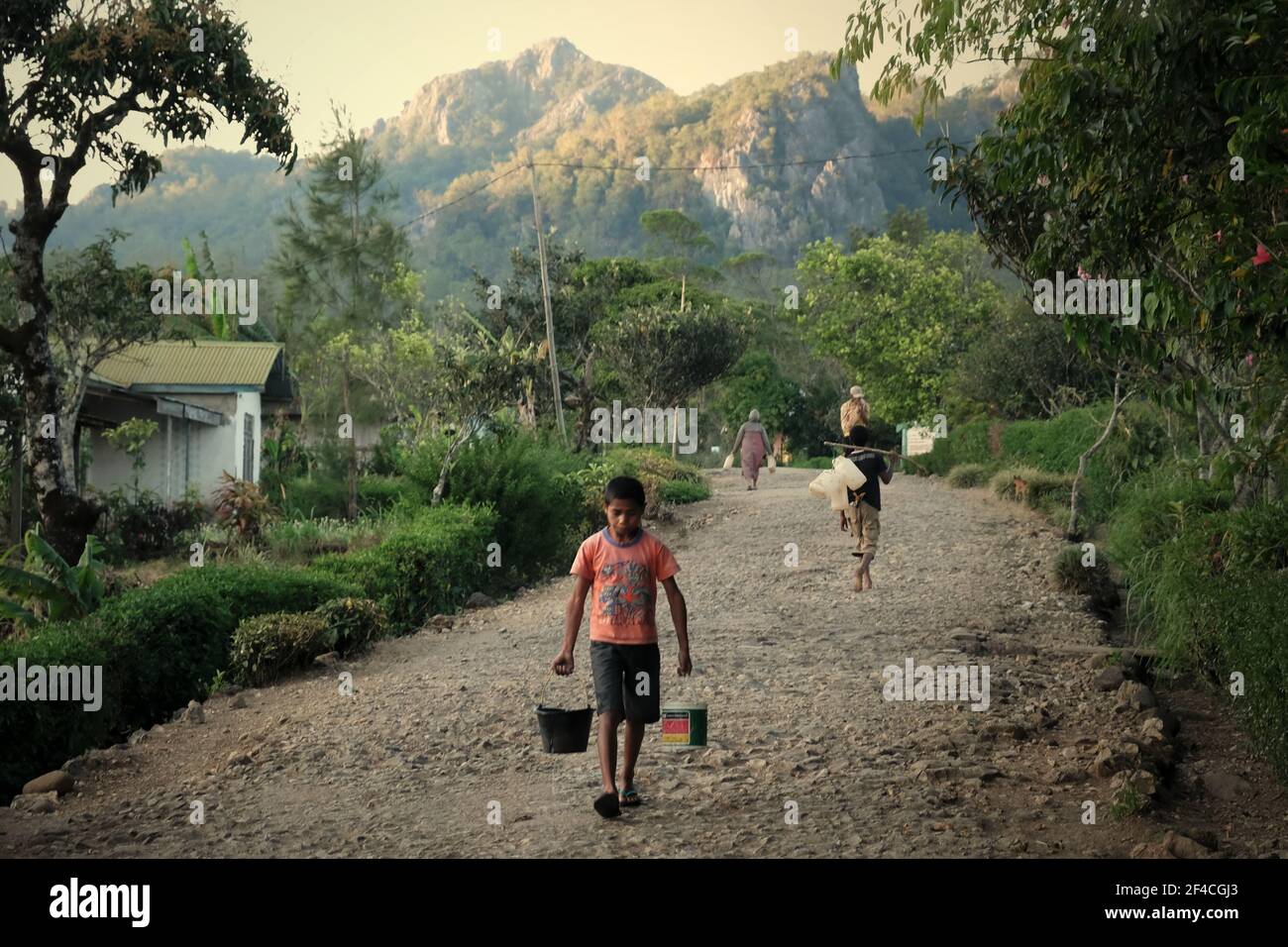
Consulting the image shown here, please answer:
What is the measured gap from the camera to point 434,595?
50.5 feet

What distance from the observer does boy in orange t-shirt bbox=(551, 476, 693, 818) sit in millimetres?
6473

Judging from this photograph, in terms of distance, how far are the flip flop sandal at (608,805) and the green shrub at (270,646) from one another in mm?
5728

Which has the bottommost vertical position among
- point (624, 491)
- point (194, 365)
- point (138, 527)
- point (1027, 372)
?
point (138, 527)

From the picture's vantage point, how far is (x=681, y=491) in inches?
1048

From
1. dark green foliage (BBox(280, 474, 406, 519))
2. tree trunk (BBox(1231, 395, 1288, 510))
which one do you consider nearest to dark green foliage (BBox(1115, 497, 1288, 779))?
tree trunk (BBox(1231, 395, 1288, 510))

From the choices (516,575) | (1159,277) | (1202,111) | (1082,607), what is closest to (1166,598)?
(1082,607)

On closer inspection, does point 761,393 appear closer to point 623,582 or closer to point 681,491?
point 681,491

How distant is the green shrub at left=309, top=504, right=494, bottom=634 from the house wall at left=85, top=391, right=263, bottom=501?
905 centimetres

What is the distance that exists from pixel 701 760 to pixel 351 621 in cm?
574


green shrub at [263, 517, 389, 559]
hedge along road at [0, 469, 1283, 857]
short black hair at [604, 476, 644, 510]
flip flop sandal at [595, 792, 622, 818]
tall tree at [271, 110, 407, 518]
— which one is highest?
tall tree at [271, 110, 407, 518]

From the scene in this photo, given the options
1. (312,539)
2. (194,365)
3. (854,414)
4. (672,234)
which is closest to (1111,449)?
(854,414)

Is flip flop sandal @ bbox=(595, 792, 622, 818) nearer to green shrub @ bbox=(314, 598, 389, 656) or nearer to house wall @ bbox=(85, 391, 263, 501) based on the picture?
green shrub @ bbox=(314, 598, 389, 656)

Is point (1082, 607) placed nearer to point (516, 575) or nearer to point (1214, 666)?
point (1214, 666)

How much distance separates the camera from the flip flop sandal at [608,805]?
6461 millimetres
